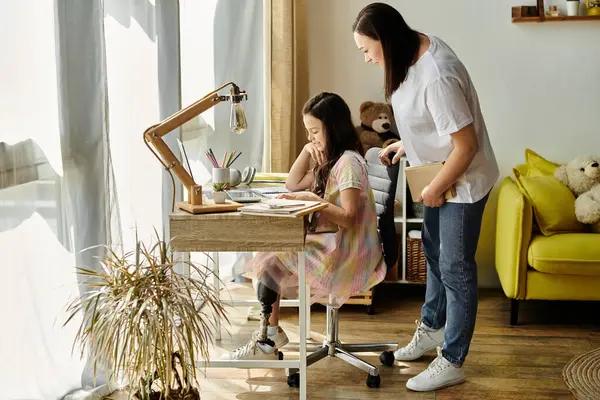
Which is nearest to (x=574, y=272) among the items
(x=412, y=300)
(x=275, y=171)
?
(x=412, y=300)

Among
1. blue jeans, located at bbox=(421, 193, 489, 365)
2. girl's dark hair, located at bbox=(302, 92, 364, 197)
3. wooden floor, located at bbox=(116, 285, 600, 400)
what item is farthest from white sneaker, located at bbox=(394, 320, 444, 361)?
girl's dark hair, located at bbox=(302, 92, 364, 197)

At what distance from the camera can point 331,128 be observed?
2.93m

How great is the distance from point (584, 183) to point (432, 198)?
143 centimetres

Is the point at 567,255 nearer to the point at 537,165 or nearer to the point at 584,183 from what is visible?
the point at 584,183

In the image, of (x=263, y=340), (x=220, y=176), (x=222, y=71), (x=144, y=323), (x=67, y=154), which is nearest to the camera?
(x=144, y=323)

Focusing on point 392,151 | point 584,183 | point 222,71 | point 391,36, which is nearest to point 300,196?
point 392,151

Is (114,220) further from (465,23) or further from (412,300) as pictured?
(465,23)

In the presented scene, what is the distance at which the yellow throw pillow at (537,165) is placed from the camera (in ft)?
13.7

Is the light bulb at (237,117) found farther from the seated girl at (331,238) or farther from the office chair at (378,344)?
the office chair at (378,344)

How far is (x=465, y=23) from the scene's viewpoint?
14.3ft

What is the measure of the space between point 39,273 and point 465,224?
1404 millimetres

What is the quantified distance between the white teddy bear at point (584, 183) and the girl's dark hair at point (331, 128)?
52.6 inches

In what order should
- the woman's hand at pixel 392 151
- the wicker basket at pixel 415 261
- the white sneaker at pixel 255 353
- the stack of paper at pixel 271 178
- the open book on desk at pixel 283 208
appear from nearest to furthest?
the open book on desk at pixel 283 208
the white sneaker at pixel 255 353
the woman's hand at pixel 392 151
the stack of paper at pixel 271 178
the wicker basket at pixel 415 261

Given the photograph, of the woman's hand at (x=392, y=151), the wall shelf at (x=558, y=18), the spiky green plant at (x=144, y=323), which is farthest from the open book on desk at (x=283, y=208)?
the wall shelf at (x=558, y=18)
